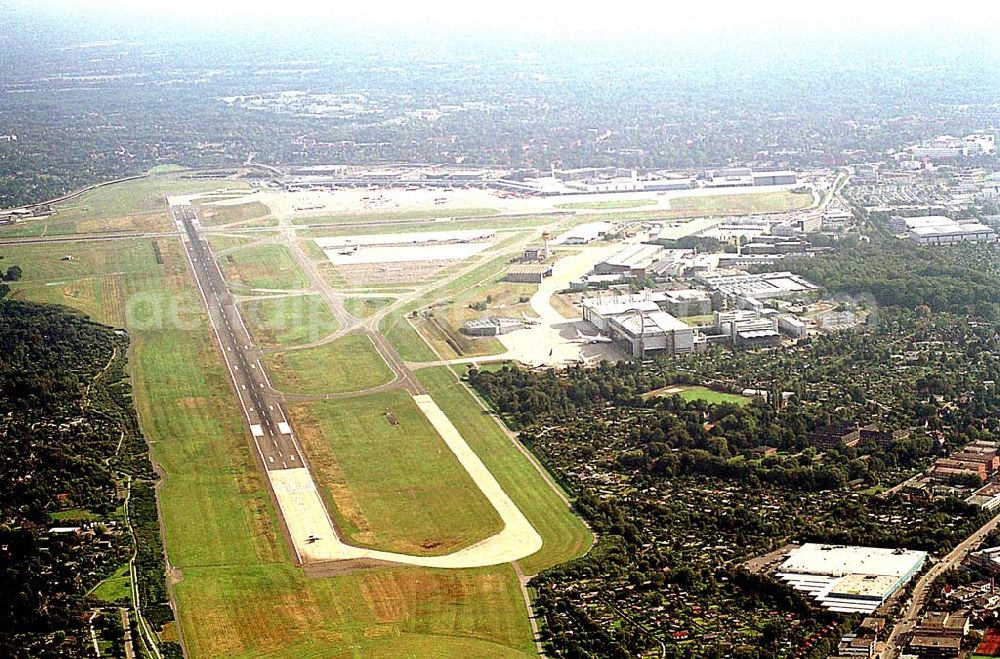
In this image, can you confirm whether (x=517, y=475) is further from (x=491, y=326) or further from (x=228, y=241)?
(x=228, y=241)

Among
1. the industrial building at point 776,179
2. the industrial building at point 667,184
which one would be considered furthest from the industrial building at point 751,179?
the industrial building at point 667,184

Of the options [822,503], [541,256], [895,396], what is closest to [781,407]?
[895,396]

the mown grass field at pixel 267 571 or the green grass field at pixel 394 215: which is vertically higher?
the green grass field at pixel 394 215

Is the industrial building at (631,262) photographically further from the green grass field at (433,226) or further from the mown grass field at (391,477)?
the mown grass field at (391,477)

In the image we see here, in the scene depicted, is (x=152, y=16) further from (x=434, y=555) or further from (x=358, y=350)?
(x=434, y=555)

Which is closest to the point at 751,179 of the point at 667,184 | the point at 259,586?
the point at 667,184

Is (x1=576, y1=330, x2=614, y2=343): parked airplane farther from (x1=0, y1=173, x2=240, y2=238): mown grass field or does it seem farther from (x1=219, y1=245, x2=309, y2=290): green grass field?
(x1=0, y1=173, x2=240, y2=238): mown grass field

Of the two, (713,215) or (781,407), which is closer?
(781,407)
